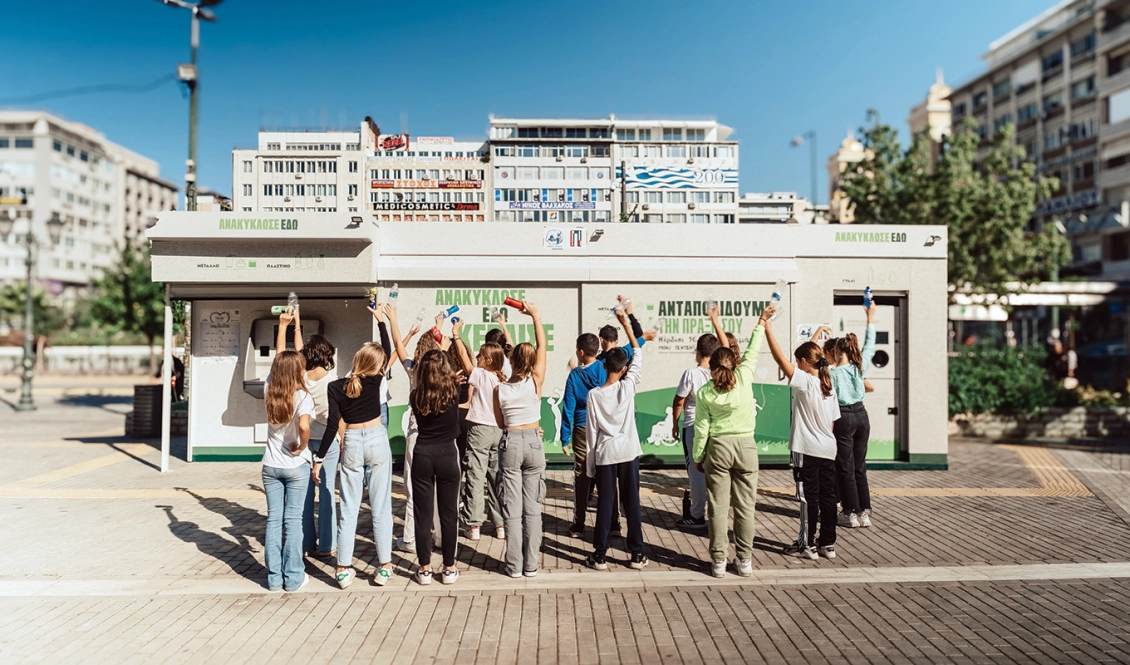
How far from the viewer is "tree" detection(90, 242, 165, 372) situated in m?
24.3

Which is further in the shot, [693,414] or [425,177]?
[425,177]

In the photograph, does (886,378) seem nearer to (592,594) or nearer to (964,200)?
(592,594)

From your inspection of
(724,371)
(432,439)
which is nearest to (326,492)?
(432,439)

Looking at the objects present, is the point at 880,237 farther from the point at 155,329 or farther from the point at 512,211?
the point at 155,329

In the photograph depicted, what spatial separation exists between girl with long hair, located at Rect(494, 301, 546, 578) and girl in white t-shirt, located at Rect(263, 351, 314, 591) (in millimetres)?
1417

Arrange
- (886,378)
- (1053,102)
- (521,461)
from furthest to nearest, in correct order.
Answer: (1053,102) → (886,378) → (521,461)

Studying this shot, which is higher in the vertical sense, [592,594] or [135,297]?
[135,297]

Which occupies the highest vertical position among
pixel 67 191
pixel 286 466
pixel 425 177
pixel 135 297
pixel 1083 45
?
pixel 1083 45

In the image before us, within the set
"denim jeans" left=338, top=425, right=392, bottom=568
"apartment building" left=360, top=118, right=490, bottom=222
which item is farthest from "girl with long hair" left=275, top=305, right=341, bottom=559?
"apartment building" left=360, top=118, right=490, bottom=222

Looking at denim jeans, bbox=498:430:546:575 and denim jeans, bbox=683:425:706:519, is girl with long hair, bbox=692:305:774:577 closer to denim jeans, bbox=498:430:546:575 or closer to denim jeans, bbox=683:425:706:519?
denim jeans, bbox=498:430:546:575

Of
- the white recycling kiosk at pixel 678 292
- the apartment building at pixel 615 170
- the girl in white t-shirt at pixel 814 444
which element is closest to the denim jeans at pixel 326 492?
the girl in white t-shirt at pixel 814 444

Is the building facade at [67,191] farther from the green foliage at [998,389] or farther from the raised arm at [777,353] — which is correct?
the raised arm at [777,353]

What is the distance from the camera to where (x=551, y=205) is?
36.7 feet

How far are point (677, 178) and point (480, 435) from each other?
767 cm
